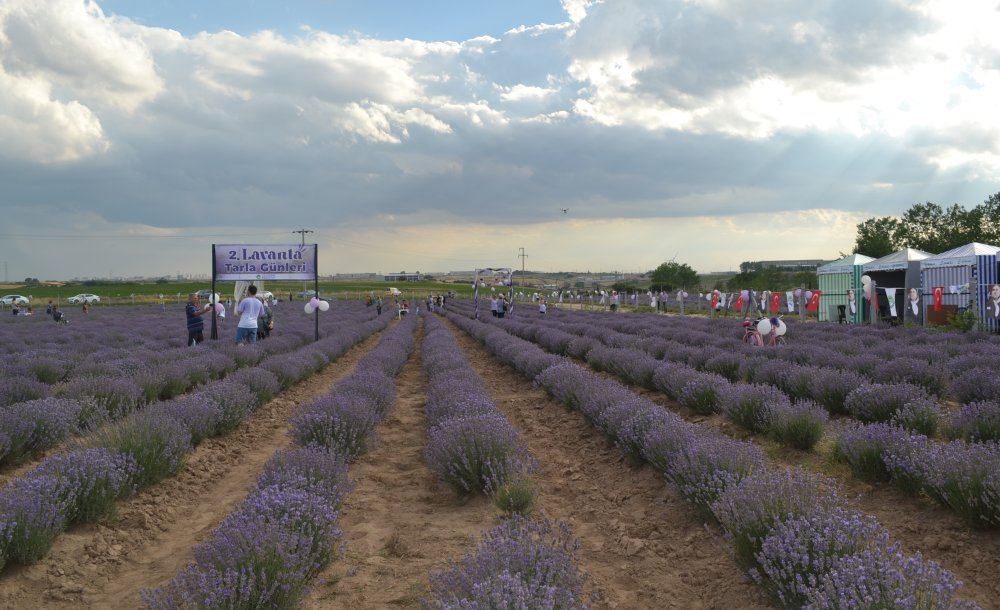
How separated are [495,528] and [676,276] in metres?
91.1

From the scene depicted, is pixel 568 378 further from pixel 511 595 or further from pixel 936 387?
pixel 511 595

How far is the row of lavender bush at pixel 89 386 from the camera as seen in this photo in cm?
557

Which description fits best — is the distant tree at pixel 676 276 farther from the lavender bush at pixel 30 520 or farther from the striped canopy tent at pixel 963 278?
the lavender bush at pixel 30 520

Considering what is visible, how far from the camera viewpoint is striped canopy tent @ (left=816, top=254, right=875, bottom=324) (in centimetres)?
2100

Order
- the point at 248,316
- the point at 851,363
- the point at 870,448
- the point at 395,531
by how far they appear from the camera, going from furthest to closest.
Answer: the point at 248,316 → the point at 851,363 → the point at 870,448 → the point at 395,531

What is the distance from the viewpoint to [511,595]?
2244 mm

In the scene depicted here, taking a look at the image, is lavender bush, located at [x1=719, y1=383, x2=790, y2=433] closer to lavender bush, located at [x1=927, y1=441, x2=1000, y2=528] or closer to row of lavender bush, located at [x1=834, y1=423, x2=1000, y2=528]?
row of lavender bush, located at [x1=834, y1=423, x2=1000, y2=528]

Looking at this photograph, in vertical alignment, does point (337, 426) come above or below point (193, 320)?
below

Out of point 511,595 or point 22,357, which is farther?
point 22,357

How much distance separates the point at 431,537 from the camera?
3.91 m

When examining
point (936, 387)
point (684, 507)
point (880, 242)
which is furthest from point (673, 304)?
point (684, 507)

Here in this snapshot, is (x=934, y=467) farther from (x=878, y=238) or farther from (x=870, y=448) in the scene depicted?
(x=878, y=238)

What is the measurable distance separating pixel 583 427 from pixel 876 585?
15.8 feet

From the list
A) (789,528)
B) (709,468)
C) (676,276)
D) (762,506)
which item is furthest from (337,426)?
(676,276)
